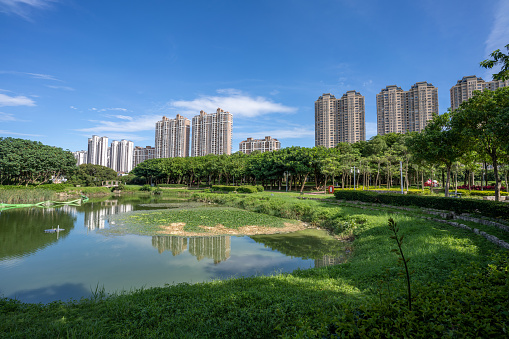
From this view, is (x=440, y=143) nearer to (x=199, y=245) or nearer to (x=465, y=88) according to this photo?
(x=199, y=245)

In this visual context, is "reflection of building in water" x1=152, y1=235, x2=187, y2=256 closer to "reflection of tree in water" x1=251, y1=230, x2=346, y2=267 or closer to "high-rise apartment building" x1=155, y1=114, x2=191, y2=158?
"reflection of tree in water" x1=251, y1=230, x2=346, y2=267

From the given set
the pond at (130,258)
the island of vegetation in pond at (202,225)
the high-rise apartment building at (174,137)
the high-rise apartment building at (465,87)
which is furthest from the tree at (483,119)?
the high-rise apartment building at (174,137)

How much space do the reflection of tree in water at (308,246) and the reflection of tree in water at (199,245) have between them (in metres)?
2.21

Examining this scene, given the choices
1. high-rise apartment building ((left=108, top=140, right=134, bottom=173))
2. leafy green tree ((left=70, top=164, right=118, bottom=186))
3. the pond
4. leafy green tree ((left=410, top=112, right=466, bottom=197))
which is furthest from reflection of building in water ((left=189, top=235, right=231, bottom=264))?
high-rise apartment building ((left=108, top=140, right=134, bottom=173))

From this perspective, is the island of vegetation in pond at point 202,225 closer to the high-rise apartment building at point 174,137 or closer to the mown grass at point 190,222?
the mown grass at point 190,222

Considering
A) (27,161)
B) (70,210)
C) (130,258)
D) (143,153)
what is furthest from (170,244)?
(143,153)

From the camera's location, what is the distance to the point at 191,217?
2034cm

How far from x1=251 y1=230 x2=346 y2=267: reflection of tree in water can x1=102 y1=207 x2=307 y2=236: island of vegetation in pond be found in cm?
147

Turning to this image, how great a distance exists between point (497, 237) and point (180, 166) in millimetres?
66344

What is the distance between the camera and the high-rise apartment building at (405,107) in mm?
73250

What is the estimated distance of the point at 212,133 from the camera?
107688mm

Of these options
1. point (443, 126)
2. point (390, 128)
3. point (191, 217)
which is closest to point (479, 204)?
point (443, 126)

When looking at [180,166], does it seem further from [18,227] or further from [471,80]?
[471,80]

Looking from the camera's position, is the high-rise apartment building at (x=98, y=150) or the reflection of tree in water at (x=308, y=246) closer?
the reflection of tree in water at (x=308, y=246)
